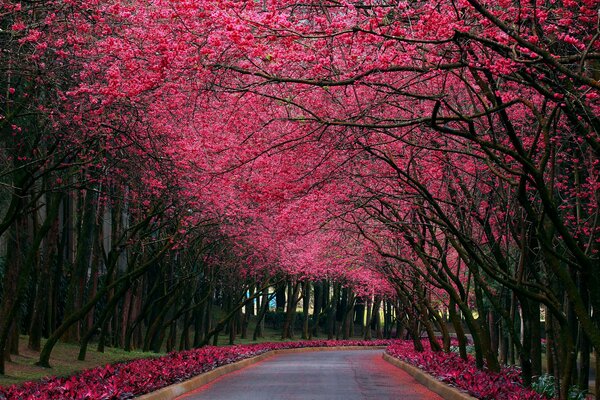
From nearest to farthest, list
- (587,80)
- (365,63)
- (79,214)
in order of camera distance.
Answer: (587,80) → (365,63) → (79,214)

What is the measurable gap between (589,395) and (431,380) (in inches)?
180

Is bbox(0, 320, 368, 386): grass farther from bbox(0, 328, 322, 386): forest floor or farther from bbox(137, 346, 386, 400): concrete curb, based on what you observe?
bbox(137, 346, 386, 400): concrete curb

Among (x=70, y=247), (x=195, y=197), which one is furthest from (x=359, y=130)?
(x=70, y=247)

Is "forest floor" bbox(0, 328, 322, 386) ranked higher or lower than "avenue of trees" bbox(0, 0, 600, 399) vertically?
lower

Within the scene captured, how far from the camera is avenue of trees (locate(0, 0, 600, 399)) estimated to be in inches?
447

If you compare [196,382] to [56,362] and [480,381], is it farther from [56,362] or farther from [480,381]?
[480,381]

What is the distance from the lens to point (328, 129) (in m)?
17.8

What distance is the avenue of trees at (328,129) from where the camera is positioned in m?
11.4

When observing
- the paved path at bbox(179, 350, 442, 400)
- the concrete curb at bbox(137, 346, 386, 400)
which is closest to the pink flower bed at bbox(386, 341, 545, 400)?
the paved path at bbox(179, 350, 442, 400)

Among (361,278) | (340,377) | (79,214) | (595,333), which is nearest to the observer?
(595,333)

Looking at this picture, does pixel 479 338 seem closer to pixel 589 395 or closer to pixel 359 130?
pixel 589 395

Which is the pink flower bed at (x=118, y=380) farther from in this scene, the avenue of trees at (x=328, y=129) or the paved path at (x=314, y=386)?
the avenue of trees at (x=328, y=129)

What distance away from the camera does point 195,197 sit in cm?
2661

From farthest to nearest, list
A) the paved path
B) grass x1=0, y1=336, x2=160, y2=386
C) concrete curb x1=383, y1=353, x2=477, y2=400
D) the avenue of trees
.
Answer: grass x1=0, y1=336, x2=160, y2=386, the paved path, concrete curb x1=383, y1=353, x2=477, y2=400, the avenue of trees
